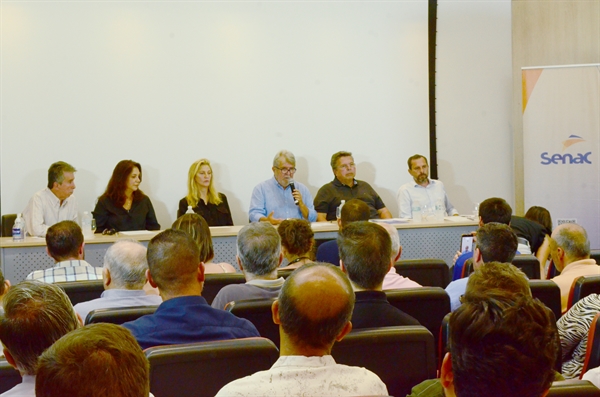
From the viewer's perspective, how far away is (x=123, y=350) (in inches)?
45.8

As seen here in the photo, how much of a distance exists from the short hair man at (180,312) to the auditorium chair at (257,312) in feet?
0.51

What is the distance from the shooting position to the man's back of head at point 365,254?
268 centimetres

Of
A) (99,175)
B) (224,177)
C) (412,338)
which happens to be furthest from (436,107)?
(412,338)

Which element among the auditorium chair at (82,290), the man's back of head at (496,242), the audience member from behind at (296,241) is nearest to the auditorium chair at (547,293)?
the man's back of head at (496,242)

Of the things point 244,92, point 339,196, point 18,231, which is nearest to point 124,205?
point 18,231

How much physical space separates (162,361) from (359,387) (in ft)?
1.78

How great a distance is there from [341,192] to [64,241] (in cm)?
383

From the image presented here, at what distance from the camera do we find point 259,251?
10.5 ft

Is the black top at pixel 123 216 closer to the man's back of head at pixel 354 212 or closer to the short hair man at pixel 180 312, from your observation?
the man's back of head at pixel 354 212

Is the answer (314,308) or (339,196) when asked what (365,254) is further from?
(339,196)

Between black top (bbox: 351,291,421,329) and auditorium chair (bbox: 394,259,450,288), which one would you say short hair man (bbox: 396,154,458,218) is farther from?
black top (bbox: 351,291,421,329)

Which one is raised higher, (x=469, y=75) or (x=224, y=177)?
(x=469, y=75)

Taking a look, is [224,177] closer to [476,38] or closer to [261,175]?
[261,175]

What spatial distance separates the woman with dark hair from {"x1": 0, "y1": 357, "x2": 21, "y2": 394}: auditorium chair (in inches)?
176
